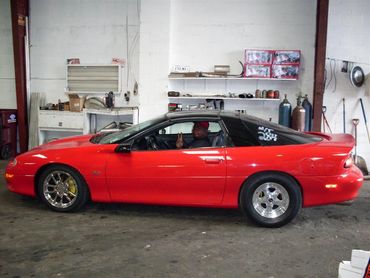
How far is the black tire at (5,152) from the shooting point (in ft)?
26.6

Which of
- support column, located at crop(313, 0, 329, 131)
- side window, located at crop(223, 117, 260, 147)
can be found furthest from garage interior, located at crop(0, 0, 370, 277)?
side window, located at crop(223, 117, 260, 147)

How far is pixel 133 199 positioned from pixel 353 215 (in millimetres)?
2652

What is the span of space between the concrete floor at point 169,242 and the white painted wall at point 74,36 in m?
4.32

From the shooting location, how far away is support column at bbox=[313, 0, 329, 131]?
7.05m

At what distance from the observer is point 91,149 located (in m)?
4.39

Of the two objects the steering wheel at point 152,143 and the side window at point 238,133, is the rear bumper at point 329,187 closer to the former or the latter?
the side window at point 238,133

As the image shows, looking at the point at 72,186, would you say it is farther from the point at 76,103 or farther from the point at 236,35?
the point at 236,35

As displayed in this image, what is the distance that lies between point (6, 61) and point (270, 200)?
280 inches

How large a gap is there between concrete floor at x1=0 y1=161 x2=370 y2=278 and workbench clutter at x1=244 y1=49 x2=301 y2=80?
3320 millimetres

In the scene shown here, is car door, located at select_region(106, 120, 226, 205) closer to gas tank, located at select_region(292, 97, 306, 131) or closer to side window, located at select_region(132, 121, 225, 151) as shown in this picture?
side window, located at select_region(132, 121, 225, 151)

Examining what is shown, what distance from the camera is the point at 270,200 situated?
13.4 feet

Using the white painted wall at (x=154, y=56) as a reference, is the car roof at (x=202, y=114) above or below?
below

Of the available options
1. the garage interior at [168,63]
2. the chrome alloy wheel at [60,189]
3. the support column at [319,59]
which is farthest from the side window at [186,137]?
the support column at [319,59]

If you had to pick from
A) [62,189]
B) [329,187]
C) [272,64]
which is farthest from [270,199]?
[272,64]
